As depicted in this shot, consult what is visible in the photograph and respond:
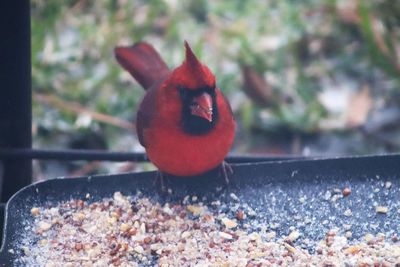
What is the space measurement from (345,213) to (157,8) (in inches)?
107

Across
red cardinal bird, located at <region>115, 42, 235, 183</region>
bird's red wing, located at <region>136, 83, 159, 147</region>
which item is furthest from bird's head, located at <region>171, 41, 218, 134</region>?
bird's red wing, located at <region>136, 83, 159, 147</region>

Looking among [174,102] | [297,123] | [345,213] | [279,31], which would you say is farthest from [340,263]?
[279,31]

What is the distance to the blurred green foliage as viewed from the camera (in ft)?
12.5

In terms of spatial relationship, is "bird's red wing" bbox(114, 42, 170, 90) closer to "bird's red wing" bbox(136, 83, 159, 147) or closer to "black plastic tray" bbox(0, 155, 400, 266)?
"bird's red wing" bbox(136, 83, 159, 147)

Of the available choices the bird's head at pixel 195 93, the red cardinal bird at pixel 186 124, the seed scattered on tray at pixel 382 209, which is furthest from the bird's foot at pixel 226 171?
the seed scattered on tray at pixel 382 209

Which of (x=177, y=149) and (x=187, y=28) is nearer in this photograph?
(x=177, y=149)

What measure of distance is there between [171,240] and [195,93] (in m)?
0.41

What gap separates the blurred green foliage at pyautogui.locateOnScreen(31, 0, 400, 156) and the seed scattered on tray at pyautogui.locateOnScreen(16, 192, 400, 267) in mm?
1540

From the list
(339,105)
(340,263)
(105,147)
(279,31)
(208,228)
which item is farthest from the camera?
(279,31)

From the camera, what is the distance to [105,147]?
364 centimetres

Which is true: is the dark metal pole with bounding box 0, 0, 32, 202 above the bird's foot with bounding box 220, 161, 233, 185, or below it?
above

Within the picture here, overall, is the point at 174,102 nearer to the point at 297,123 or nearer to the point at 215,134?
the point at 215,134

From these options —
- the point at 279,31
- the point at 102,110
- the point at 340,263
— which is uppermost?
the point at 279,31

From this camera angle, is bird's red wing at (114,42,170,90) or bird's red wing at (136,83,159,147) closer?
bird's red wing at (136,83,159,147)
